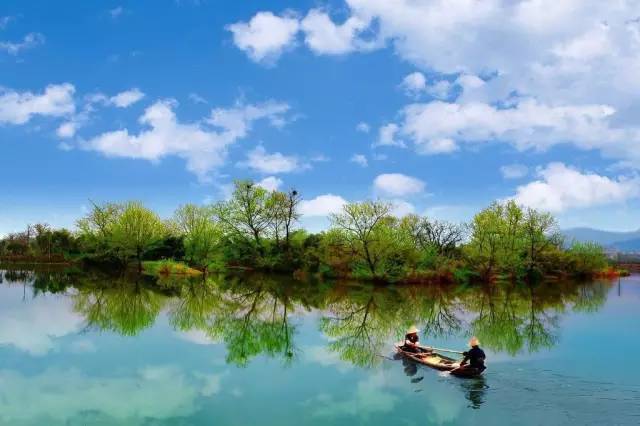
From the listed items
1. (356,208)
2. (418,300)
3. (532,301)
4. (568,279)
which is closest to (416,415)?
(418,300)

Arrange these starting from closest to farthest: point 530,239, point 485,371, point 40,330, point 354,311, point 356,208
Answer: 1. point 485,371
2. point 40,330
3. point 354,311
4. point 356,208
5. point 530,239

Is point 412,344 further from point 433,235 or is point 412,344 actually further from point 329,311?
point 433,235

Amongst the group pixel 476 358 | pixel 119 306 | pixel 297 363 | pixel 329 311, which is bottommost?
pixel 297 363

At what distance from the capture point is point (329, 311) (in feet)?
98.4

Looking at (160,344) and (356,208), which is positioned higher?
(356,208)

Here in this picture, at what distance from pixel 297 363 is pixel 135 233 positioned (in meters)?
47.0

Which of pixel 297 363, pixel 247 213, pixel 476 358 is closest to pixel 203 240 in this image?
pixel 247 213


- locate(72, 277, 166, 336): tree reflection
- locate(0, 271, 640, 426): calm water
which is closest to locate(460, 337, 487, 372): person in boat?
locate(0, 271, 640, 426): calm water

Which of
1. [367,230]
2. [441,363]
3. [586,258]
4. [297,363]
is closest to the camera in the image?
[441,363]

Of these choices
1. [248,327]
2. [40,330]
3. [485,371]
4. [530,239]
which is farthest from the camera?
[530,239]

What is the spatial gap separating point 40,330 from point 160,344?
633cm

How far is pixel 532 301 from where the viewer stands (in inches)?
1447

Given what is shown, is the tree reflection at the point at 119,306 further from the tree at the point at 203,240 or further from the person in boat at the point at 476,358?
the tree at the point at 203,240

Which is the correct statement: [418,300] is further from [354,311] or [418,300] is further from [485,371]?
[485,371]
